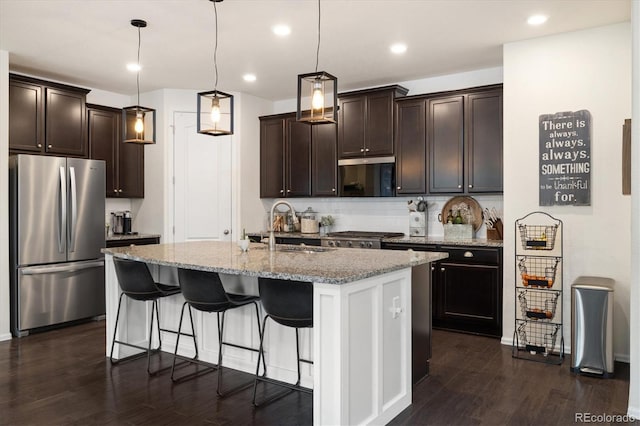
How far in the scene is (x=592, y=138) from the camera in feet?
13.2

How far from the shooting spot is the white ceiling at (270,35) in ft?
12.0

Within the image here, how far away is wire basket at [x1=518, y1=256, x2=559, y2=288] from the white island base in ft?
5.19

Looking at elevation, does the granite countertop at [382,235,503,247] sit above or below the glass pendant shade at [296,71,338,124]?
Result: below

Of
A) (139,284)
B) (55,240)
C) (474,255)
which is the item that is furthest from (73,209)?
(474,255)

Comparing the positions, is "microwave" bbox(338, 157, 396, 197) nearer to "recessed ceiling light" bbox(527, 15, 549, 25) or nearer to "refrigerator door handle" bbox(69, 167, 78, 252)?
"recessed ceiling light" bbox(527, 15, 549, 25)

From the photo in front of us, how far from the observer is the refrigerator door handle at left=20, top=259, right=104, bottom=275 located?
15.7 feet

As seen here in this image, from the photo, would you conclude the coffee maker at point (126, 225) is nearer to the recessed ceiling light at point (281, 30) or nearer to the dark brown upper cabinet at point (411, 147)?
the recessed ceiling light at point (281, 30)

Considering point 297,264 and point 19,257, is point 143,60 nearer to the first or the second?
point 19,257

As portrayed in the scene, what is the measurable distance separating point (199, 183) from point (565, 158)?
4.25 meters

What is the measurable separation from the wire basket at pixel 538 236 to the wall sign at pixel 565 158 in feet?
0.72

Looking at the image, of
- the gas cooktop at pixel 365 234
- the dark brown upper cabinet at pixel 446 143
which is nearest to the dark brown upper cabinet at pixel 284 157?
the gas cooktop at pixel 365 234

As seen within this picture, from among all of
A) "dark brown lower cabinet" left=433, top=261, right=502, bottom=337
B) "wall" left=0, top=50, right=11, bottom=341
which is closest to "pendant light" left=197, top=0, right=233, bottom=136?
"wall" left=0, top=50, right=11, bottom=341

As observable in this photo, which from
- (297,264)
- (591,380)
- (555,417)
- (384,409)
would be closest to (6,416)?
(297,264)

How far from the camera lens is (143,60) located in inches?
196
